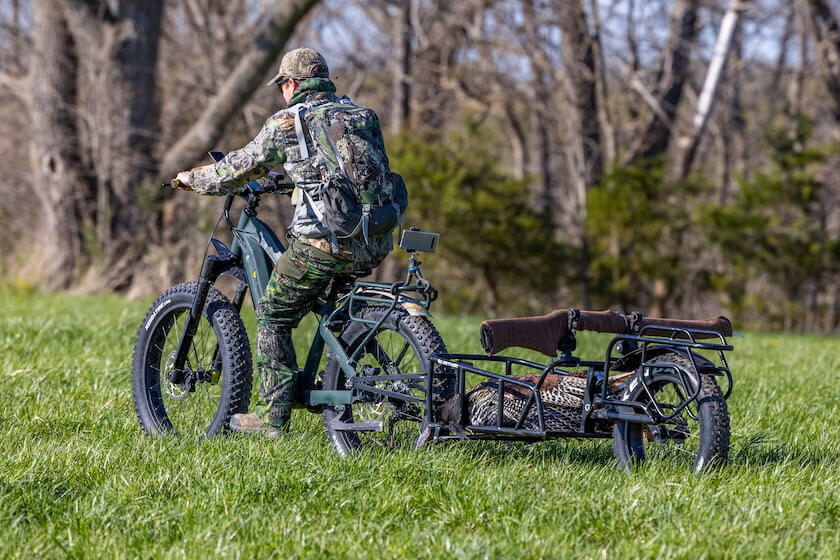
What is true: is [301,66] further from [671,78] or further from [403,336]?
[671,78]

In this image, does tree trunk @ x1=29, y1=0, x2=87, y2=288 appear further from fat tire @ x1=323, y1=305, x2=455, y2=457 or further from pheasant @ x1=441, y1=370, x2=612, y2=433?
pheasant @ x1=441, y1=370, x2=612, y2=433

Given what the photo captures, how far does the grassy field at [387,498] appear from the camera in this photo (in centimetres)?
342

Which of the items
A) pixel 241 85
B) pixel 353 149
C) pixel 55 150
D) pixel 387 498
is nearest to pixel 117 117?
pixel 55 150

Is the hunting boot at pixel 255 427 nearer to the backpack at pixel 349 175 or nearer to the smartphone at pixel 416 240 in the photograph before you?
the backpack at pixel 349 175

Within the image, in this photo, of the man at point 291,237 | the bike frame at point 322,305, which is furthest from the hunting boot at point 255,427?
the bike frame at point 322,305

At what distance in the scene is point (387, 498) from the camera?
3896 millimetres

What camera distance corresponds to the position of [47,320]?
914 cm

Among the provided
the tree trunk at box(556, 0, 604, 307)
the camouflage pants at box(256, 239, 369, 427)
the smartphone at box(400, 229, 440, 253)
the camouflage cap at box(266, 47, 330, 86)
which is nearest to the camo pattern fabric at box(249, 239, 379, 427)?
the camouflage pants at box(256, 239, 369, 427)

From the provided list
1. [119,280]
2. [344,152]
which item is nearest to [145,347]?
[344,152]

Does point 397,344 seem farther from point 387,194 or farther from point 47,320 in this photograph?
point 47,320

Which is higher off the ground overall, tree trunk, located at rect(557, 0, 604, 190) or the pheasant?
tree trunk, located at rect(557, 0, 604, 190)

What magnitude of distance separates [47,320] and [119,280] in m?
6.09

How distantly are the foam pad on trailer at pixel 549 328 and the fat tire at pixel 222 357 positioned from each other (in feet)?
4.46

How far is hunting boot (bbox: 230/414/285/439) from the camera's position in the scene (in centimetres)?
491
